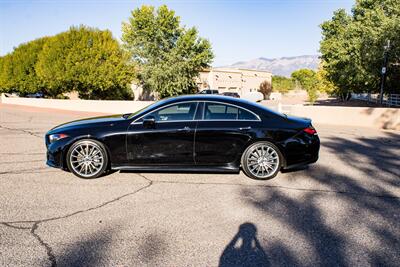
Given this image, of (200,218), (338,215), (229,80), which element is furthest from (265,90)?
(200,218)

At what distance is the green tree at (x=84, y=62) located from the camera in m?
30.7

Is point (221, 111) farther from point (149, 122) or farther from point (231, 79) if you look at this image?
point (231, 79)

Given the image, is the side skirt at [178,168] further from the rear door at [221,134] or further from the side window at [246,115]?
the side window at [246,115]

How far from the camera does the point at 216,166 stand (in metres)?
5.51

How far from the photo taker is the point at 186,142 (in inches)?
212

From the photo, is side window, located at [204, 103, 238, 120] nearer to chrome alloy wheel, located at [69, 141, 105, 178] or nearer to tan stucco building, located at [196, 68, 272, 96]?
chrome alloy wheel, located at [69, 141, 105, 178]

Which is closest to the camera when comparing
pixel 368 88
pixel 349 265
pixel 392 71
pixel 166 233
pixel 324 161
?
pixel 349 265

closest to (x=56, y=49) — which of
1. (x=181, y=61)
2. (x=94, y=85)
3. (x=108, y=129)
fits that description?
(x=94, y=85)

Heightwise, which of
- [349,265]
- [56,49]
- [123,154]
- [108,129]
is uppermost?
[56,49]

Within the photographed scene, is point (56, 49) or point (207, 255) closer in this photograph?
point (207, 255)

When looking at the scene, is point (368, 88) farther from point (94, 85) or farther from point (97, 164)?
point (97, 164)

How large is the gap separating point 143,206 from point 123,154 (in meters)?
1.41

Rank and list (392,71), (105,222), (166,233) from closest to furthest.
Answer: (166,233) < (105,222) < (392,71)

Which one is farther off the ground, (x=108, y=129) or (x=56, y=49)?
(x=56, y=49)
